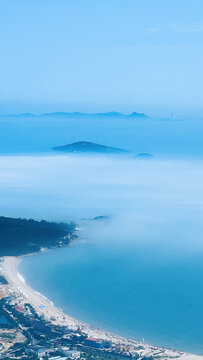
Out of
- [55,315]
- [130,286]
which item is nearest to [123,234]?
[130,286]

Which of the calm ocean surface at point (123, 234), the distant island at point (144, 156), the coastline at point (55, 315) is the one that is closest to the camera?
the coastline at point (55, 315)

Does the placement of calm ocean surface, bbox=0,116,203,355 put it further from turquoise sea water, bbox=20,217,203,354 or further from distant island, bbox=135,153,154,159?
distant island, bbox=135,153,154,159

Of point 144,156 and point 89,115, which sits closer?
point 144,156

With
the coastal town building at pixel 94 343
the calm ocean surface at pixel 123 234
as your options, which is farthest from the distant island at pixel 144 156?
the coastal town building at pixel 94 343

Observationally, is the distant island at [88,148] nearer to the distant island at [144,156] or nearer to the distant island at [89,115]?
the distant island at [144,156]

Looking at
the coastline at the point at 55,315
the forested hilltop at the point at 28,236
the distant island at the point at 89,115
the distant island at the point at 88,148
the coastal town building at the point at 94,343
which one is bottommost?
the coastal town building at the point at 94,343

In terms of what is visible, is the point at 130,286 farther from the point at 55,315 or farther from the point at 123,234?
the point at 123,234

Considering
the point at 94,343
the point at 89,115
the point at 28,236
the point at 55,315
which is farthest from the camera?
the point at 89,115
